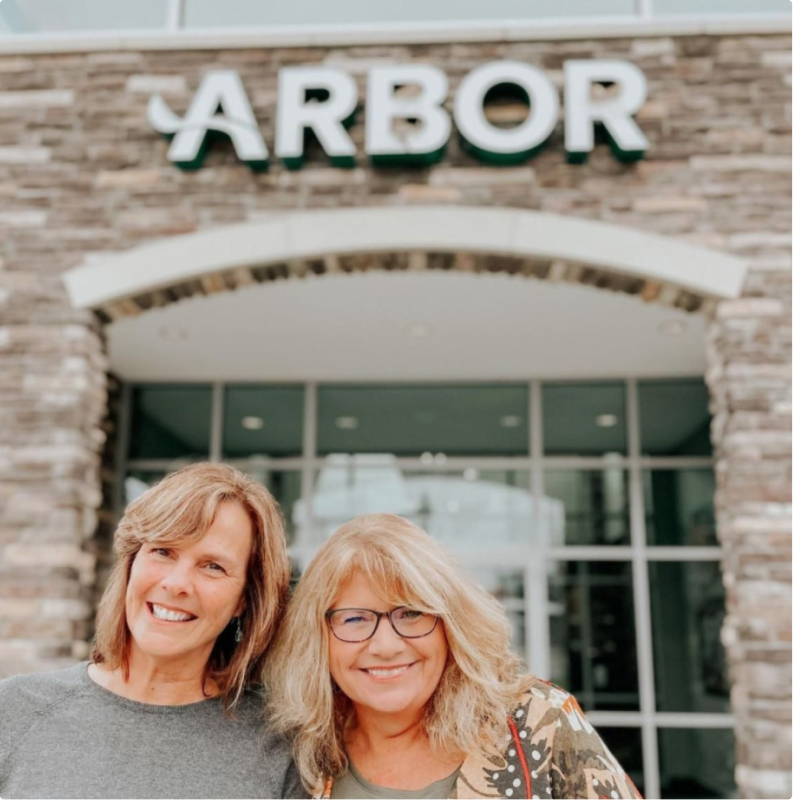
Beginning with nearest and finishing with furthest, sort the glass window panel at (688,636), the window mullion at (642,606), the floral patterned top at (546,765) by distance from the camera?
the floral patterned top at (546,765) → the window mullion at (642,606) → the glass window panel at (688,636)

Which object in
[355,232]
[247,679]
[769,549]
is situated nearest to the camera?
[247,679]

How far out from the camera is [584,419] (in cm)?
799

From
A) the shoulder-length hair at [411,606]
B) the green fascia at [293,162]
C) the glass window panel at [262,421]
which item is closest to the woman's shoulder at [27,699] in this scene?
the shoulder-length hair at [411,606]

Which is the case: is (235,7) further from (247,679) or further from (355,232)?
(247,679)

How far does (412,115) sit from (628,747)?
5.61 meters

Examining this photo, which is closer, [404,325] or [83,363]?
[83,363]

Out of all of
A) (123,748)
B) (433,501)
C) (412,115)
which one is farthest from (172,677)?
(433,501)

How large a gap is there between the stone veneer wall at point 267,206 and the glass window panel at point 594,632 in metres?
2.57

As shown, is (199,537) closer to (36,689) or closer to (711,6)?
(36,689)

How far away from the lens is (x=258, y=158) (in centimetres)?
550

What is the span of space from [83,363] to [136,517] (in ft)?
12.4

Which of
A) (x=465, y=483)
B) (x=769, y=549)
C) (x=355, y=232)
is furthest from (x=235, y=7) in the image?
(x=769, y=549)

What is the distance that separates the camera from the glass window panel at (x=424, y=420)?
8047 millimetres

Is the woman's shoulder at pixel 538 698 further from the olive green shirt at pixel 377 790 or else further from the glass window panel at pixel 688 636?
the glass window panel at pixel 688 636
